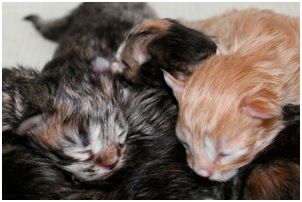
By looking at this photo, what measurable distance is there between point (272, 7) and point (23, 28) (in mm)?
1169

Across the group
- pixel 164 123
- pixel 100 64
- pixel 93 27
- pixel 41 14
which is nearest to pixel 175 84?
pixel 164 123

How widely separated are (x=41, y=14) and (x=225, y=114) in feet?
4.60

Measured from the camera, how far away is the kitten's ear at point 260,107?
1.50 m

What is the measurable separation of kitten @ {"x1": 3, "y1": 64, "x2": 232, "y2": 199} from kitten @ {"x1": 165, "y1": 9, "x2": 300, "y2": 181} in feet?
0.25

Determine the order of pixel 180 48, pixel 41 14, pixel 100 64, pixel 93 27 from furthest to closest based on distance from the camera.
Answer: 1. pixel 41 14
2. pixel 93 27
3. pixel 100 64
4. pixel 180 48

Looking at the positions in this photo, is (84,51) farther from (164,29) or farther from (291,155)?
(291,155)

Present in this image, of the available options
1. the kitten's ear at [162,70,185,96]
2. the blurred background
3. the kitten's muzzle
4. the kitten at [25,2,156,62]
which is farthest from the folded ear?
the blurred background

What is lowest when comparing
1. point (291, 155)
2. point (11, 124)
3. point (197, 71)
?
point (291, 155)

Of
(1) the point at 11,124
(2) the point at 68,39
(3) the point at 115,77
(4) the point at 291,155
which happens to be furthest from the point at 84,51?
(4) the point at 291,155

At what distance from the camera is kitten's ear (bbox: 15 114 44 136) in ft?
5.13

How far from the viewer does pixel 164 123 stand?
1684mm

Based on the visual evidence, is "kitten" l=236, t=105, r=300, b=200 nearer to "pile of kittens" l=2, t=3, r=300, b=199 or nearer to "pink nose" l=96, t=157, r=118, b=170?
"pile of kittens" l=2, t=3, r=300, b=199

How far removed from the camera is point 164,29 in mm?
1810

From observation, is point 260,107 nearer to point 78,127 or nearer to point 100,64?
point 78,127
